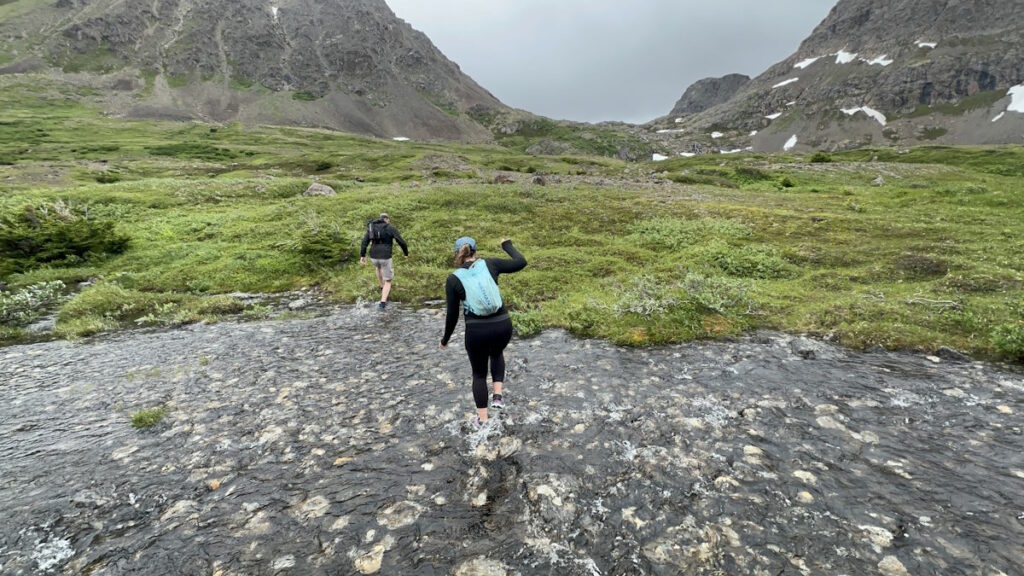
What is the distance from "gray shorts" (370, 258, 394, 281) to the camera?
19.1m

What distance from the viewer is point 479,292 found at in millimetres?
9305

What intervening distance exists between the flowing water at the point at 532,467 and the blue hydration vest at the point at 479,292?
258 centimetres

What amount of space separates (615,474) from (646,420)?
1.99 metres

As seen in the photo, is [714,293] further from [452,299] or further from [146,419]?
[146,419]

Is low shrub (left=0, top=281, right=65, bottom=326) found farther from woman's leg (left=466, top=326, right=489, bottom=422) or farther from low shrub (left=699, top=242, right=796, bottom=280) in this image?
low shrub (left=699, top=242, right=796, bottom=280)

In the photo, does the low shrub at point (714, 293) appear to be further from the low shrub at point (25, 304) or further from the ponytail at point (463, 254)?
the low shrub at point (25, 304)

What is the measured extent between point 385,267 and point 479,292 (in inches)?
435

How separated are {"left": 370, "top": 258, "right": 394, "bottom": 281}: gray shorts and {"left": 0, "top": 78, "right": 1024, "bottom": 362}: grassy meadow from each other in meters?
1.10

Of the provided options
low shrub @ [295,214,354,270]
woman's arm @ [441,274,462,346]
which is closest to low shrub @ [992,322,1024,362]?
woman's arm @ [441,274,462,346]

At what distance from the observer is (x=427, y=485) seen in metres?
7.97

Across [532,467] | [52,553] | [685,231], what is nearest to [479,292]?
[532,467]

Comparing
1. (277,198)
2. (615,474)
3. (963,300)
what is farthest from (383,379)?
(277,198)

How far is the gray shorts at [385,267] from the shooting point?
62.8 ft

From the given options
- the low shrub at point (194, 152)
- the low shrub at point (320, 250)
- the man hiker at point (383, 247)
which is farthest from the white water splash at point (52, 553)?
the low shrub at point (194, 152)
